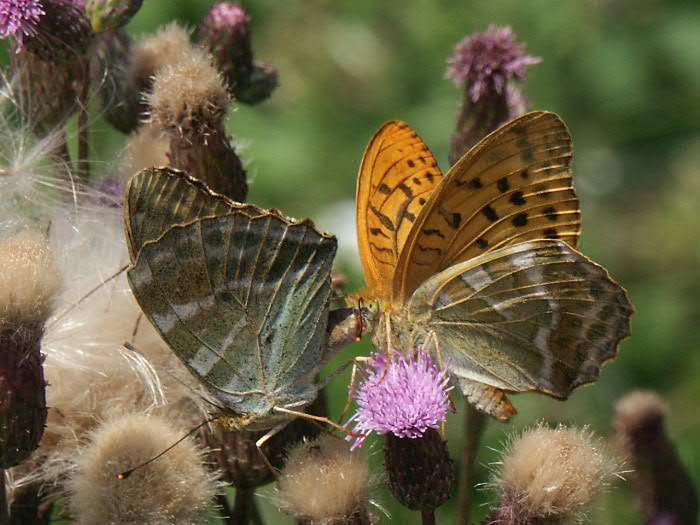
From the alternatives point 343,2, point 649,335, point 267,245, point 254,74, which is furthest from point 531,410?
point 343,2

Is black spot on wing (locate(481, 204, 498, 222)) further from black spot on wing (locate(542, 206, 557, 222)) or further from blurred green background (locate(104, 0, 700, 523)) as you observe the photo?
blurred green background (locate(104, 0, 700, 523))

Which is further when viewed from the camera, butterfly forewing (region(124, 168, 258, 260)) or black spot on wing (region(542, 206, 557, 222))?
black spot on wing (region(542, 206, 557, 222))

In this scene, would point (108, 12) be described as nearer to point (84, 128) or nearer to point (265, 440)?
point (84, 128)

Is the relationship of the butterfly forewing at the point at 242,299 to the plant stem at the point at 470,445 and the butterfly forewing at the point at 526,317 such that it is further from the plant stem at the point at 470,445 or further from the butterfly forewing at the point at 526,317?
the plant stem at the point at 470,445

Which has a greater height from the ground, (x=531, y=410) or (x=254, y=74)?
(x=254, y=74)

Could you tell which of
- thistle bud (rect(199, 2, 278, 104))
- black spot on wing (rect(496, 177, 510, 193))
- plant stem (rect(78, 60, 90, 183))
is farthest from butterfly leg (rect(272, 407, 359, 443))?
thistle bud (rect(199, 2, 278, 104))

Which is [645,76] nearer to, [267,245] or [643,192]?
[643,192]
